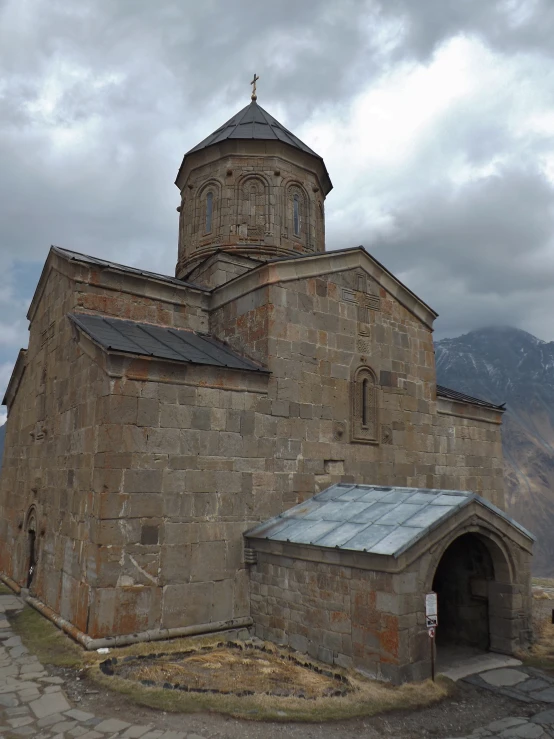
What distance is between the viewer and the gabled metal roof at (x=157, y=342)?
8.52m

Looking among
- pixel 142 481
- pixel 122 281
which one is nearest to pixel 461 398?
pixel 122 281

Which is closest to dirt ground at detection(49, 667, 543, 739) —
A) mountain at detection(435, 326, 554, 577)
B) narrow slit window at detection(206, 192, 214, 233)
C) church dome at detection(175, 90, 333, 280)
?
church dome at detection(175, 90, 333, 280)

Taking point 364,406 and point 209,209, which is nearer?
point 364,406

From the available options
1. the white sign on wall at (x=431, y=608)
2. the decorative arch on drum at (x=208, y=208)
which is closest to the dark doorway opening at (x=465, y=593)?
the white sign on wall at (x=431, y=608)

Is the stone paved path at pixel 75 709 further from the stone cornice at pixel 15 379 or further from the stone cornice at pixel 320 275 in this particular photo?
the stone cornice at pixel 15 379

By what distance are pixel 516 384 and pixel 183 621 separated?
152128 mm

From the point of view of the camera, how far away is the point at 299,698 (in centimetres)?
615

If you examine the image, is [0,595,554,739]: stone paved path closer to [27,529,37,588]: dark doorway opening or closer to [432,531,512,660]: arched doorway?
[432,531,512,660]: arched doorway

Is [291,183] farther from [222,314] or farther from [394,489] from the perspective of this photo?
[394,489]

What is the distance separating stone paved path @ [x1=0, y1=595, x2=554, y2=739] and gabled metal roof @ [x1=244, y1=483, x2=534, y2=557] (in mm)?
2005

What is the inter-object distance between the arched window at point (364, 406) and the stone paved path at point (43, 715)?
20.4 ft

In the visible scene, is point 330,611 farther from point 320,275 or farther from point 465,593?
point 320,275

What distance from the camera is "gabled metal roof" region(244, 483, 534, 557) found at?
7.30 metres

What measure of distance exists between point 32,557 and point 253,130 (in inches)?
433
